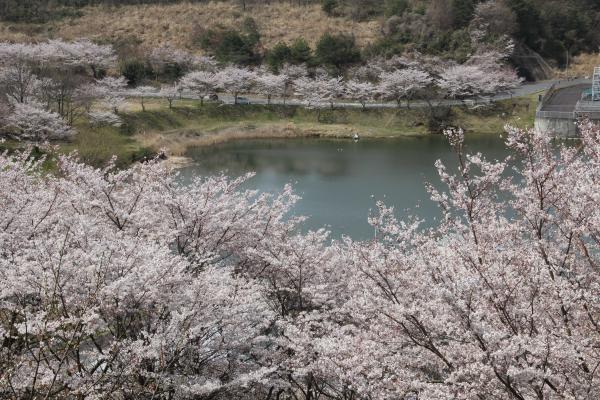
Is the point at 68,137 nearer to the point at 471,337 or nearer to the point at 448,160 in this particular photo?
the point at 448,160

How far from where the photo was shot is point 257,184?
24781 millimetres

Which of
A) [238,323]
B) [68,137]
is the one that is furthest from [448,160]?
[238,323]

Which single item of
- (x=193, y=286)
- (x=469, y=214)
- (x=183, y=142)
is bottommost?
(x=183, y=142)

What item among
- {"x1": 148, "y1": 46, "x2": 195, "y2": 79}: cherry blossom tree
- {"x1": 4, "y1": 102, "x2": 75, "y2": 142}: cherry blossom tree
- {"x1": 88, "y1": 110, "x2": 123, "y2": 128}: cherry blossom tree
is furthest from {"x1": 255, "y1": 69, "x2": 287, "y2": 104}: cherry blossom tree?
{"x1": 4, "y1": 102, "x2": 75, "y2": 142}: cherry blossom tree

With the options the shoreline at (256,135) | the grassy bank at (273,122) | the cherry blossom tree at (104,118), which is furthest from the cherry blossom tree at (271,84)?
the cherry blossom tree at (104,118)

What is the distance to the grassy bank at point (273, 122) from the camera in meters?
35.5

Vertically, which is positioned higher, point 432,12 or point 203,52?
point 432,12

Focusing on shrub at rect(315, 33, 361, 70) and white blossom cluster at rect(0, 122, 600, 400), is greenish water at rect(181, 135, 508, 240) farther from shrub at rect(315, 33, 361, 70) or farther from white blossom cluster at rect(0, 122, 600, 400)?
shrub at rect(315, 33, 361, 70)

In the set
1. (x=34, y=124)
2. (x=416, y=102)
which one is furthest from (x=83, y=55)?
(x=416, y=102)

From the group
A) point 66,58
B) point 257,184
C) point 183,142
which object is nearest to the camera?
point 257,184

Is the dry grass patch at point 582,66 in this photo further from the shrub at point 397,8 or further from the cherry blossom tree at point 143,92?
the cherry blossom tree at point 143,92

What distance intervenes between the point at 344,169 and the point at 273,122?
1468cm

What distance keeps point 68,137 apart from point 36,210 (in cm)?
2249

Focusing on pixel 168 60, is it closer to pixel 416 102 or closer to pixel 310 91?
pixel 310 91
